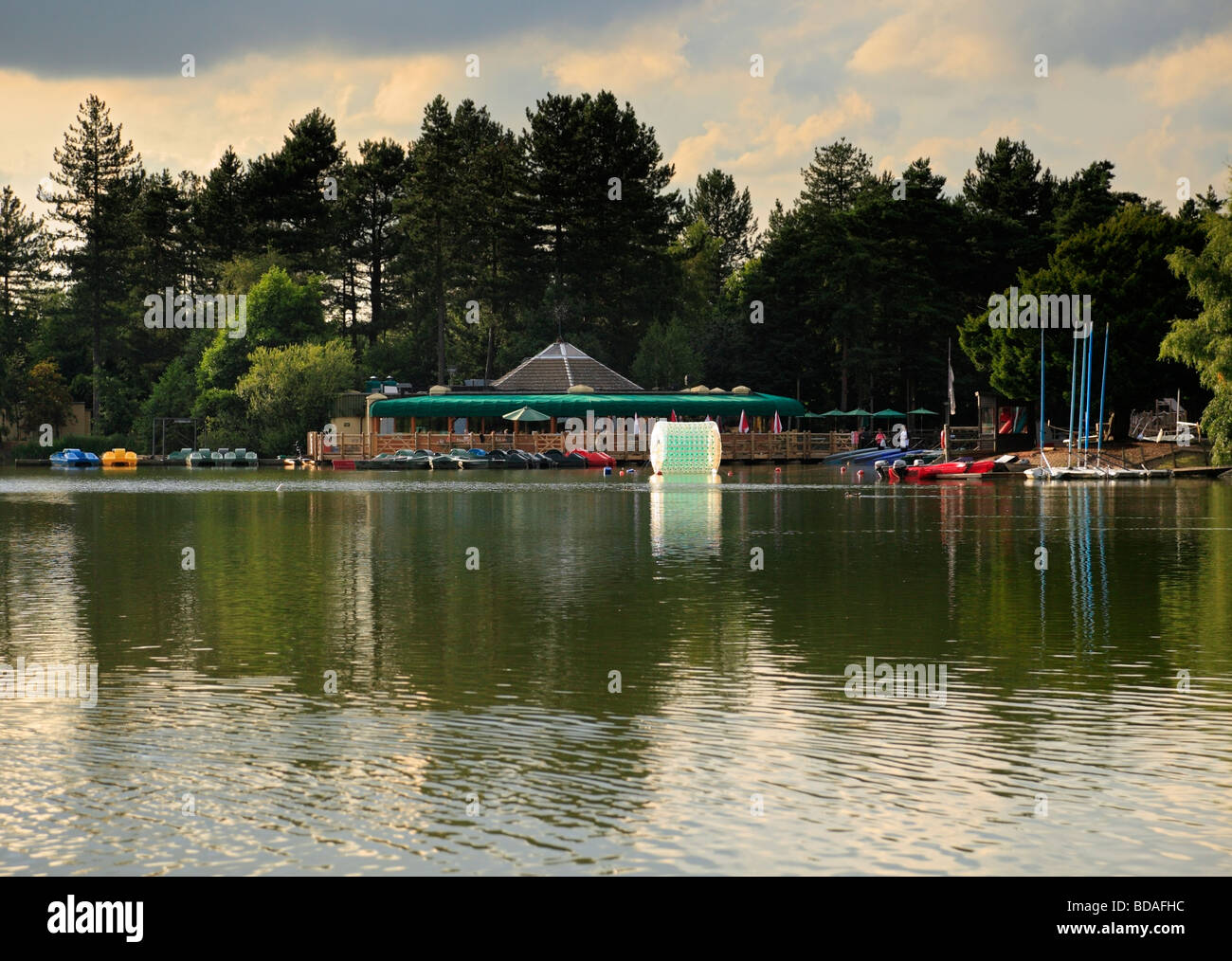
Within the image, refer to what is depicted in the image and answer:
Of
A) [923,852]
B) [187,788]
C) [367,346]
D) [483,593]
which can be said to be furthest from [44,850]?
[367,346]

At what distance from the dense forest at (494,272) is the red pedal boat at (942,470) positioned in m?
18.6

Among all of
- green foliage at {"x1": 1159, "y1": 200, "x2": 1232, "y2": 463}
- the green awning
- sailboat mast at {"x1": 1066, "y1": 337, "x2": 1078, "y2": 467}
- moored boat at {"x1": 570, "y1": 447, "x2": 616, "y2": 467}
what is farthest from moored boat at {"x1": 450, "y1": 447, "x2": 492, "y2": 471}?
green foliage at {"x1": 1159, "y1": 200, "x2": 1232, "y2": 463}

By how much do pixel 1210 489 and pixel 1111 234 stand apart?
3547 cm

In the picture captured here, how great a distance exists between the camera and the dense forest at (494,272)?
125500 mm

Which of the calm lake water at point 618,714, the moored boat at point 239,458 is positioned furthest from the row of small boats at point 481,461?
the calm lake water at point 618,714

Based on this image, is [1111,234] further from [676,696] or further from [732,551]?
[676,696]

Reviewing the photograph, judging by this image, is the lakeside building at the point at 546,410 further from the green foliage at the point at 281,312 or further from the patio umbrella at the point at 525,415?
the green foliage at the point at 281,312

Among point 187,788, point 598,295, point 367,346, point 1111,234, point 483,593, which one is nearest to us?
point 187,788

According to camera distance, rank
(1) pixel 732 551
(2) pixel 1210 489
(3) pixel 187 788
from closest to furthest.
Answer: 1. (3) pixel 187 788
2. (1) pixel 732 551
3. (2) pixel 1210 489

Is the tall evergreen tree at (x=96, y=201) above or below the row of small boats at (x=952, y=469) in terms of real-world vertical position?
above

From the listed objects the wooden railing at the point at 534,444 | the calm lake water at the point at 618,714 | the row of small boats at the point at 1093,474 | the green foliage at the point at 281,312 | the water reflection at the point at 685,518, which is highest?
the green foliage at the point at 281,312

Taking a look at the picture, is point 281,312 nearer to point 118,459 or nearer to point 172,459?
point 172,459

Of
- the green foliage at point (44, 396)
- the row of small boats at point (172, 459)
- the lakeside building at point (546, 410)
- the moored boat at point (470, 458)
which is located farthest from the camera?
the green foliage at point (44, 396)
